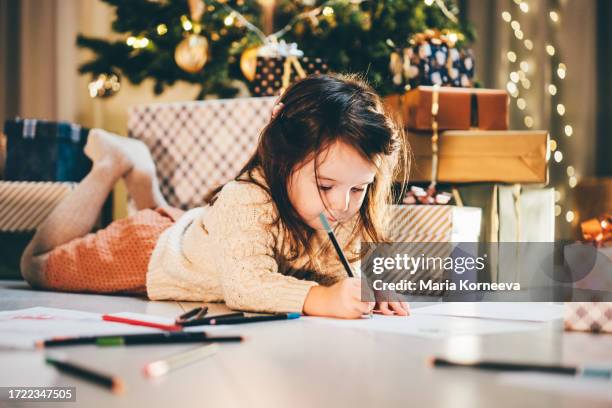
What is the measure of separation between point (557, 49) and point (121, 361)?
2.28 meters

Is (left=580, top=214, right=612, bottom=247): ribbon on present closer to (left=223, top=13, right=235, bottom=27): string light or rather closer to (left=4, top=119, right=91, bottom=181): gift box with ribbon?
(left=223, top=13, right=235, bottom=27): string light

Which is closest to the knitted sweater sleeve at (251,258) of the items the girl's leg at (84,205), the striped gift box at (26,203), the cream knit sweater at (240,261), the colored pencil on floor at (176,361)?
the cream knit sweater at (240,261)

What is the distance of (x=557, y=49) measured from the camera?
7.80 feet

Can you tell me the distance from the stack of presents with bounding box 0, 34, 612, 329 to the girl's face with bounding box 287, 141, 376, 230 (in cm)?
42

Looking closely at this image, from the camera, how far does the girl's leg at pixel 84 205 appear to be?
4.42 feet

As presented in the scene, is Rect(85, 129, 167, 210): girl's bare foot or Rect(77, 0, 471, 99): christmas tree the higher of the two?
Rect(77, 0, 471, 99): christmas tree

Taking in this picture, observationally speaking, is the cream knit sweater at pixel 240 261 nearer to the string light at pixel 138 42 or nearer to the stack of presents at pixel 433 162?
the stack of presents at pixel 433 162

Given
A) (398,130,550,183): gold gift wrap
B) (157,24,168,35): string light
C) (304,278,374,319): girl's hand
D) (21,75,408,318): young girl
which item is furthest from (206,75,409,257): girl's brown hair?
(157,24,168,35): string light

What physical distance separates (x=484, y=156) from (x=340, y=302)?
0.79 m

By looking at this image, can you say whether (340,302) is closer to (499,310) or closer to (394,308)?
(394,308)

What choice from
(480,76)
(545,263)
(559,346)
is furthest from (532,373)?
(480,76)

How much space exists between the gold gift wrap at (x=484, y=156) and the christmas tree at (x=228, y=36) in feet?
1.05

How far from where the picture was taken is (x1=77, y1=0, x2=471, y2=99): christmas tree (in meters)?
1.90

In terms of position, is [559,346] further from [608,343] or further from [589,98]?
[589,98]
